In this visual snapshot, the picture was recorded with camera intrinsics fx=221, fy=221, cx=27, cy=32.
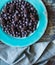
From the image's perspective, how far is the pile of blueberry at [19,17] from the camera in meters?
0.78

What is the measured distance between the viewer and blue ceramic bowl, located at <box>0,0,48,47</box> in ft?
2.58

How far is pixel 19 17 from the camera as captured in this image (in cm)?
78

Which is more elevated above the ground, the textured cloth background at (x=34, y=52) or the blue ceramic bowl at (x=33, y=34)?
the blue ceramic bowl at (x=33, y=34)

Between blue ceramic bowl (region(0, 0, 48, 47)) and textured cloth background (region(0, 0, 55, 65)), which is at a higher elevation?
blue ceramic bowl (region(0, 0, 48, 47))

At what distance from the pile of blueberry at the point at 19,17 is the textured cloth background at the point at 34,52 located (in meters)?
0.06

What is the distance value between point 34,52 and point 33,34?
69mm

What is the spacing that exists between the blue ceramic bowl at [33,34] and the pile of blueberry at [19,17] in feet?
0.05

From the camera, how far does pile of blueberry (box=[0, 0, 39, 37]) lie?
78cm

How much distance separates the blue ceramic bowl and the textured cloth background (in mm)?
16

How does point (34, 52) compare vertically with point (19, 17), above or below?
below

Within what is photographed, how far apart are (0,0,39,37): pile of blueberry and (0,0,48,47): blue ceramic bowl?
0.02 metres

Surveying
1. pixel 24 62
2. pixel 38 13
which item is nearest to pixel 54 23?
pixel 38 13

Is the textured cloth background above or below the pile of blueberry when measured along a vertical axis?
below

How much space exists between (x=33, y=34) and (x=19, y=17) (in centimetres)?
8
